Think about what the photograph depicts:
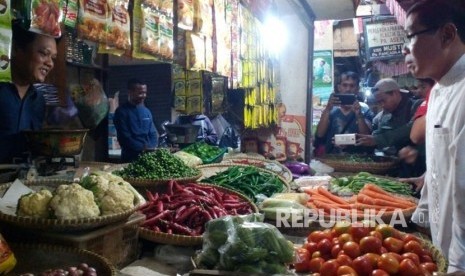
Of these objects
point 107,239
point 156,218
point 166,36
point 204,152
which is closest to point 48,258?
point 107,239

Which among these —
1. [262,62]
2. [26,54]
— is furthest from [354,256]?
[262,62]

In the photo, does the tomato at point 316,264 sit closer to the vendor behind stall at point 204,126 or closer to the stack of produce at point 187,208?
the stack of produce at point 187,208

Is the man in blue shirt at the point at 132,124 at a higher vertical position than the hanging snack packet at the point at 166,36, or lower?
lower

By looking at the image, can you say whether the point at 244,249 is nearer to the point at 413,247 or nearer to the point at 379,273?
the point at 379,273

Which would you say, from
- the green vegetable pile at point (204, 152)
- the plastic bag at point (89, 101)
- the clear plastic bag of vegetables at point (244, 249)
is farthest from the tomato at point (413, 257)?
the plastic bag at point (89, 101)

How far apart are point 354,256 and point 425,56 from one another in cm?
133

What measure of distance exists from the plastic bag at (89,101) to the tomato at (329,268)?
13.6ft

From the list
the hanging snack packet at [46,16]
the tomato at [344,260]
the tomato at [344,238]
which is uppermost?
the hanging snack packet at [46,16]

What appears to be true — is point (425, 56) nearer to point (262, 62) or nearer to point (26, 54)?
point (26, 54)

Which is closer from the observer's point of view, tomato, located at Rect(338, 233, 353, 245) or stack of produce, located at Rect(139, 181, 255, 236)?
tomato, located at Rect(338, 233, 353, 245)

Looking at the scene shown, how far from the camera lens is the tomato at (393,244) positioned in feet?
7.60

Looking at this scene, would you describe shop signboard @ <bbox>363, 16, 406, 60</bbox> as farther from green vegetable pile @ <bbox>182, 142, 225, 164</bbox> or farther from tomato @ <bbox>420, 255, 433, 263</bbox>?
tomato @ <bbox>420, 255, 433, 263</bbox>

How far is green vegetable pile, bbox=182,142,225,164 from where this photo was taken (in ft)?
16.7

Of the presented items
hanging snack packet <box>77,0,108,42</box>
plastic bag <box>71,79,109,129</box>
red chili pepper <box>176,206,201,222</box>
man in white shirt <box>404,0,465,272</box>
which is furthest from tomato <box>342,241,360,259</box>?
plastic bag <box>71,79,109,129</box>
